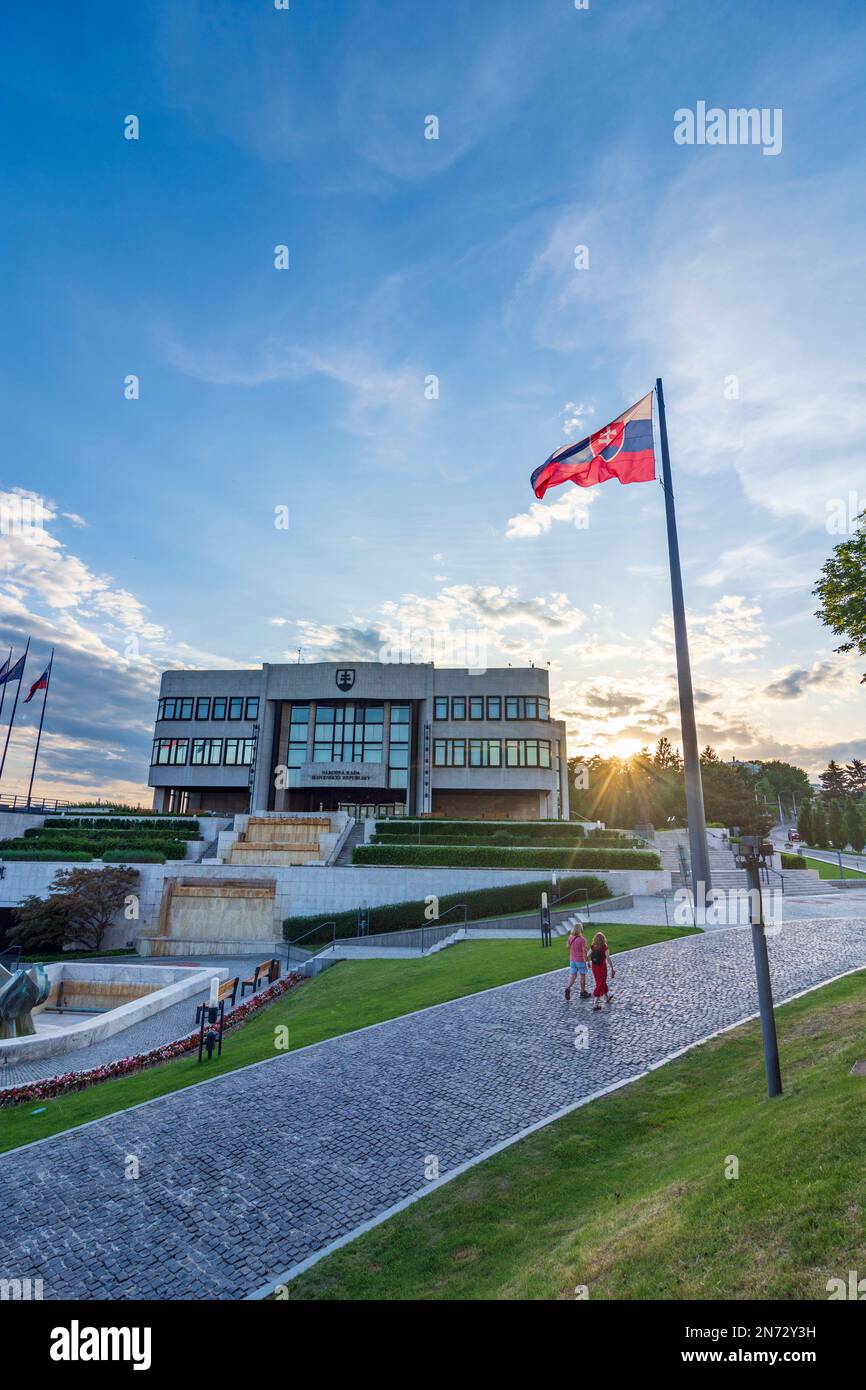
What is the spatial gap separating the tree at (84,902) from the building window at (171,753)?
2832 centimetres

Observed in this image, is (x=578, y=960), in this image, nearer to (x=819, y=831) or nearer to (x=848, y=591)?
(x=848, y=591)

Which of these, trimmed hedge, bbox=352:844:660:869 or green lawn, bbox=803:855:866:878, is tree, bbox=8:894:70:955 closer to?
trimmed hedge, bbox=352:844:660:869

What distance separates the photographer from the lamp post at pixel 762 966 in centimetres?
817

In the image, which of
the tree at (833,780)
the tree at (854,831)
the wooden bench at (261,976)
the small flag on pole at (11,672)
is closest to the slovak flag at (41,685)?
the small flag on pole at (11,672)

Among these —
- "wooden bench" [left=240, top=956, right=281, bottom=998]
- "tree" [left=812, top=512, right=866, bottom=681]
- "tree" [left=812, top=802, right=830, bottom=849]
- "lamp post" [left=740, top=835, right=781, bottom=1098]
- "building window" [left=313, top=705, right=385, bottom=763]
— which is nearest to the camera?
"lamp post" [left=740, top=835, right=781, bottom=1098]

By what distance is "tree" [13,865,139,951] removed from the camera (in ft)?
104

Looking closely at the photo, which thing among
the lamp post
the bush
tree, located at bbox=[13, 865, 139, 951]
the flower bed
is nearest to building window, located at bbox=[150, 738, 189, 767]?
the bush

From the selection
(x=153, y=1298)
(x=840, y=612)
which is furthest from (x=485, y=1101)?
(x=840, y=612)

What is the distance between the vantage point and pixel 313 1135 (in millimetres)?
9492

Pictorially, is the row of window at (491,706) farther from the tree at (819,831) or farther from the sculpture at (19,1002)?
the sculpture at (19,1002)

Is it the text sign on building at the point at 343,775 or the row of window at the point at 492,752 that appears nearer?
the text sign on building at the point at 343,775

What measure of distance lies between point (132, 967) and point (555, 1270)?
81.7ft

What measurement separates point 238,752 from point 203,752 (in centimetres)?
331

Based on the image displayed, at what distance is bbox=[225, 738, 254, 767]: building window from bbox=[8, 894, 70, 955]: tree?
28.8 metres
